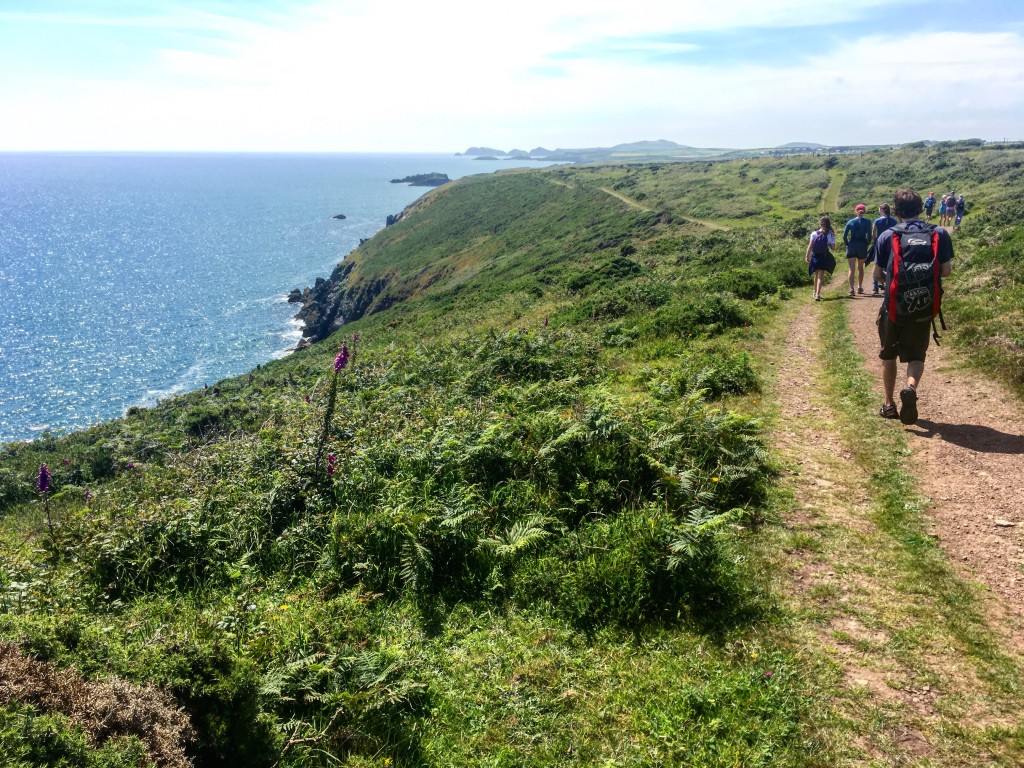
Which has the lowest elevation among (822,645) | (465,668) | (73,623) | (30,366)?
(30,366)

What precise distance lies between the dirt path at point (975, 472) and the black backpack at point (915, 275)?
1.31 meters

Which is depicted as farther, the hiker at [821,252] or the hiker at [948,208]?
the hiker at [948,208]

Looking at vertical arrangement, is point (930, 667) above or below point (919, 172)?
below

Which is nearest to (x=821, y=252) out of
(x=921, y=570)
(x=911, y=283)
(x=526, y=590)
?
(x=911, y=283)

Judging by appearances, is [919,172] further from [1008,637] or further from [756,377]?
[1008,637]

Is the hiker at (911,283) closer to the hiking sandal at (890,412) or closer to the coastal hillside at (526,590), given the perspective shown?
the hiking sandal at (890,412)

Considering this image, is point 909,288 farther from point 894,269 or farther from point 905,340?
point 905,340

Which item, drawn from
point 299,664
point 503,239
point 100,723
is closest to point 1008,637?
point 299,664

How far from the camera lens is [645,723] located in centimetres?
396

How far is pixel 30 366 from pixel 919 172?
286 feet

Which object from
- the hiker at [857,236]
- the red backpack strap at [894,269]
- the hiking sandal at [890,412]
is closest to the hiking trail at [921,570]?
the hiking sandal at [890,412]

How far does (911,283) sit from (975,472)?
2423mm

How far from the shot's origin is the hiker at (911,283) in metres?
7.31

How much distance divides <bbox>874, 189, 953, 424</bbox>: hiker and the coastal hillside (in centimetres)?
96
